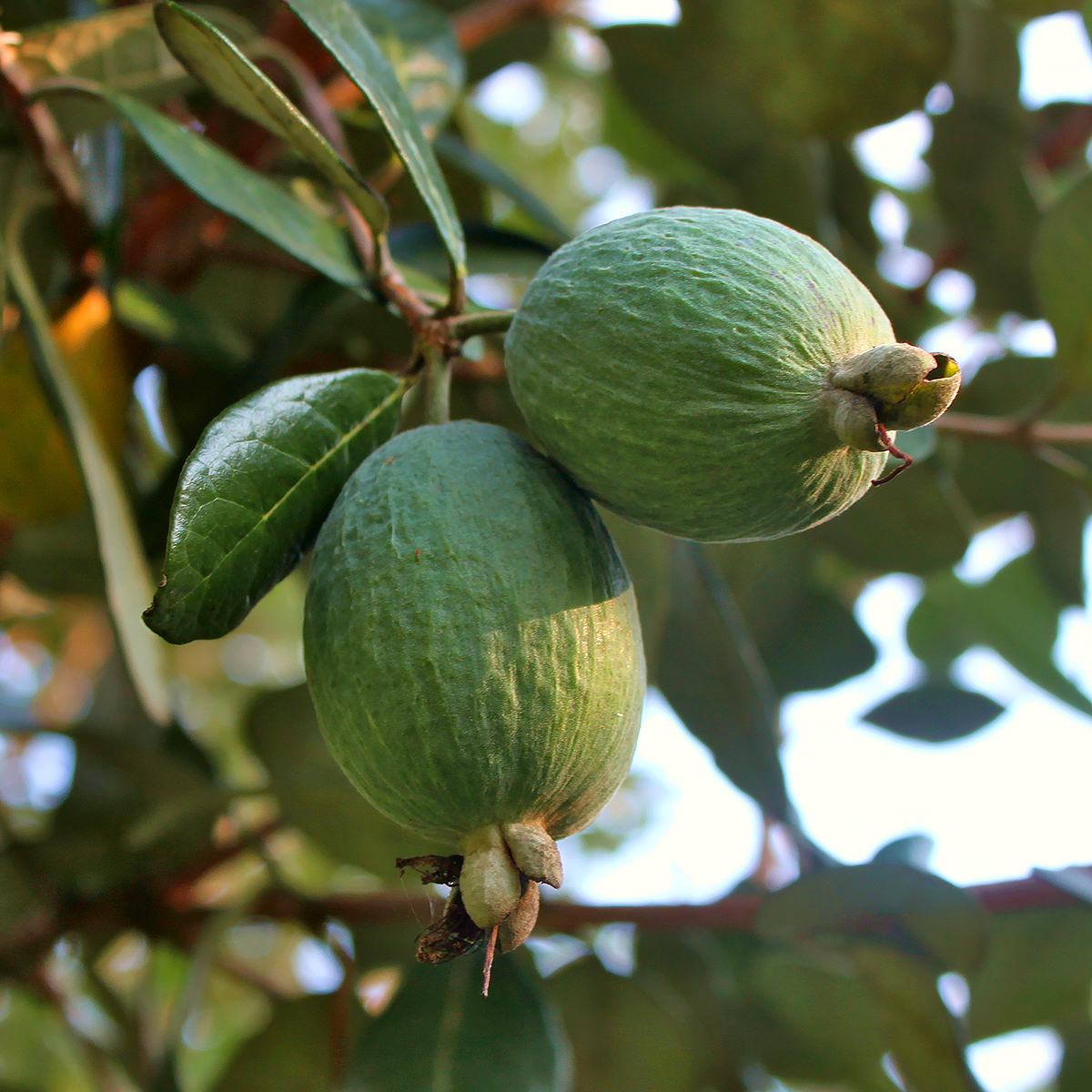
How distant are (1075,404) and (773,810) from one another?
679 millimetres

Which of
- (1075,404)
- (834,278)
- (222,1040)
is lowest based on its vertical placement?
(222,1040)

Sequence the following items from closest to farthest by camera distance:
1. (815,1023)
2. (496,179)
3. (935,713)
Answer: (496,179) → (815,1023) → (935,713)

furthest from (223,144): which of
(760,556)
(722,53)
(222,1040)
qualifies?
(222,1040)

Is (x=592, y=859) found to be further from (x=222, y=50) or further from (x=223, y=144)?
(x=222, y=50)

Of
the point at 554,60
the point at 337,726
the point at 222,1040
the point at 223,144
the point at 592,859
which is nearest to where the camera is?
the point at 337,726

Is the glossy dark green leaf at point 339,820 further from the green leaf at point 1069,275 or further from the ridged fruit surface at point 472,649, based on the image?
the green leaf at point 1069,275

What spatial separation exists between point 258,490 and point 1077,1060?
1313 mm

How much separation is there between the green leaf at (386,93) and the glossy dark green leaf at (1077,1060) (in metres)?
1.25

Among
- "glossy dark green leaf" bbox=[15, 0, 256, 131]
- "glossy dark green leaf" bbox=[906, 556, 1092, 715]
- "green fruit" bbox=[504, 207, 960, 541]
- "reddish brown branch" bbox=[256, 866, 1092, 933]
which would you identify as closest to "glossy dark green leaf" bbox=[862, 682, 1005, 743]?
"glossy dark green leaf" bbox=[906, 556, 1092, 715]

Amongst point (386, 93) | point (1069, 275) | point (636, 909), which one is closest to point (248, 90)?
point (386, 93)

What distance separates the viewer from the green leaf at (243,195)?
0.81 metres

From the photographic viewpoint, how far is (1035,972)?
1398mm

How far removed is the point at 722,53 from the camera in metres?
1.40

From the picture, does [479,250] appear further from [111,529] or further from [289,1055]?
[289,1055]
